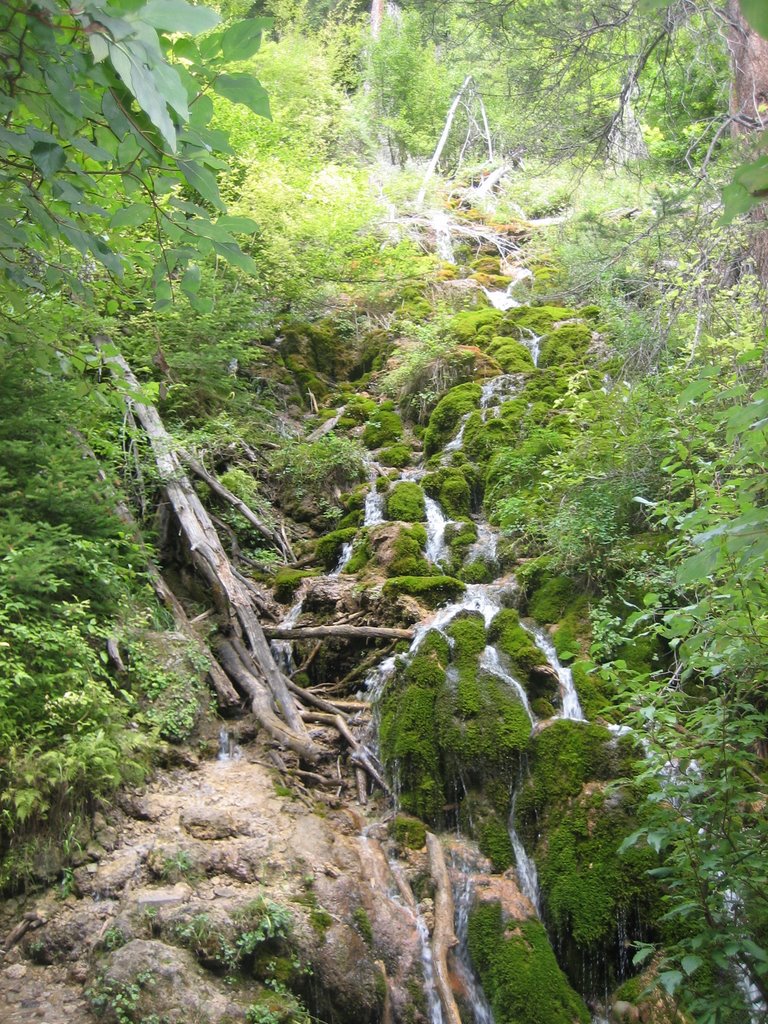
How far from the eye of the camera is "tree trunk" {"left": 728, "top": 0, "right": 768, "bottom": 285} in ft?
16.1

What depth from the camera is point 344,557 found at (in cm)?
908

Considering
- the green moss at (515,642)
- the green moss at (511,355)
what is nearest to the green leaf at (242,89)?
the green moss at (515,642)

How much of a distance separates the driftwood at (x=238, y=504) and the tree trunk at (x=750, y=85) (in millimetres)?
6038

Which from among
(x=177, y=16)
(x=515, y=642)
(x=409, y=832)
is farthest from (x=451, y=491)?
(x=177, y=16)

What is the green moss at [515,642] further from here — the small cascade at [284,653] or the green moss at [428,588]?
the small cascade at [284,653]

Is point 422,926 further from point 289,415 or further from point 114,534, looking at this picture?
point 289,415

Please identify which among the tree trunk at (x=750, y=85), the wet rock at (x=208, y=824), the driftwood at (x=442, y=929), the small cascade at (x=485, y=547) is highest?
the tree trunk at (x=750, y=85)

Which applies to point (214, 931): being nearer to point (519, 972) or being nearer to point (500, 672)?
point (519, 972)

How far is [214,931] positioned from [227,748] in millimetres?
2110

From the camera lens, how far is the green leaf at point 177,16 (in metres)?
1.22

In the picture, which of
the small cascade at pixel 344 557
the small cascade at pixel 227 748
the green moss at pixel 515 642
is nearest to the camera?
the small cascade at pixel 227 748

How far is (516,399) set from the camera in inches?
434

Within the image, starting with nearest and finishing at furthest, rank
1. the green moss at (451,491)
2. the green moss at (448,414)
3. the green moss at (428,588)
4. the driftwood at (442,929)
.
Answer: the driftwood at (442,929), the green moss at (428,588), the green moss at (451,491), the green moss at (448,414)

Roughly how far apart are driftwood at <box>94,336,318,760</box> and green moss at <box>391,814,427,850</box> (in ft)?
3.24
